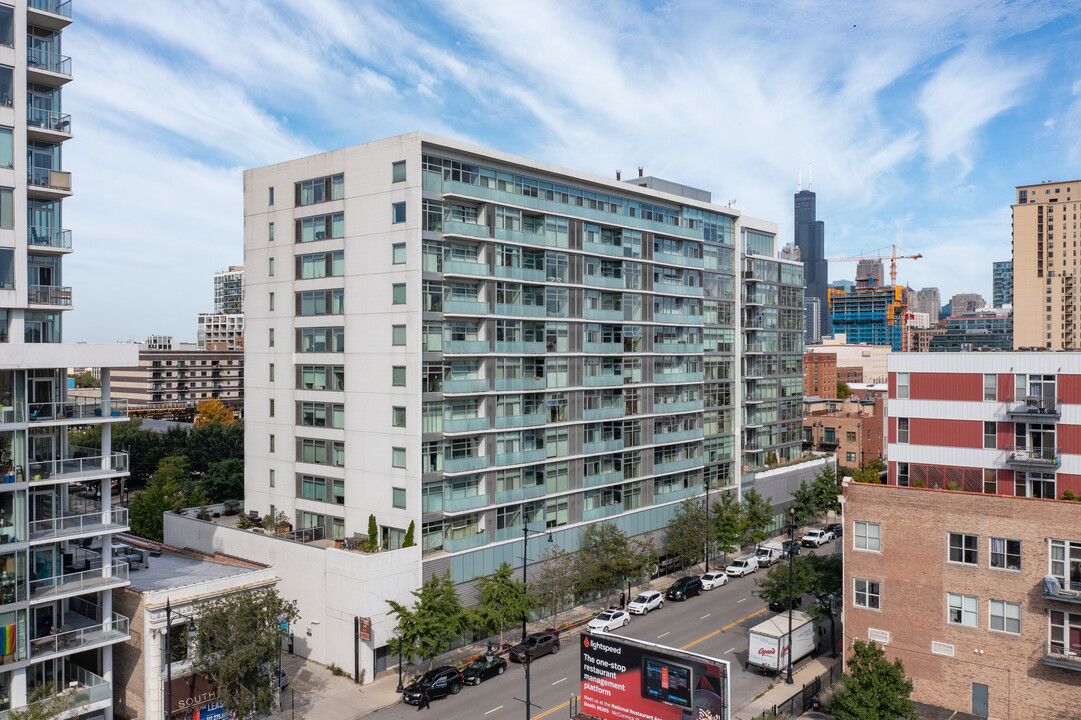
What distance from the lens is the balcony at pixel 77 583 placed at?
33781 millimetres

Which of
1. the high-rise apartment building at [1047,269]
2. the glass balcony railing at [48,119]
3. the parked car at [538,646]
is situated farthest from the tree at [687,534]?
the high-rise apartment building at [1047,269]

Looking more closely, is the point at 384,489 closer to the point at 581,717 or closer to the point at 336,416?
the point at 336,416

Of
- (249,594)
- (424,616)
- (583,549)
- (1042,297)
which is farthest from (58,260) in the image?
(1042,297)

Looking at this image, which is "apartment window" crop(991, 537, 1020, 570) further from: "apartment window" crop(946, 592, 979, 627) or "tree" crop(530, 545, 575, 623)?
"tree" crop(530, 545, 575, 623)

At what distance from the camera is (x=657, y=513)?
66.6 metres

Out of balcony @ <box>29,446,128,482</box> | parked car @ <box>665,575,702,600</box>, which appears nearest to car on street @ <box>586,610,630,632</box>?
parked car @ <box>665,575,702,600</box>

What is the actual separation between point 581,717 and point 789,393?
204 feet

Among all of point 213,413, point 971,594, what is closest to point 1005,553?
point 971,594

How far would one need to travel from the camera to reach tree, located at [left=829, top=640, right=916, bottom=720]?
33.0 metres

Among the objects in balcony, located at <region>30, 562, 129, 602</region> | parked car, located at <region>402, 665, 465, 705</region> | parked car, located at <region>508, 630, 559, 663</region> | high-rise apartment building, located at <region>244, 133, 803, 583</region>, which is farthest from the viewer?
high-rise apartment building, located at <region>244, 133, 803, 583</region>

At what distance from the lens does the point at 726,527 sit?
66812mm

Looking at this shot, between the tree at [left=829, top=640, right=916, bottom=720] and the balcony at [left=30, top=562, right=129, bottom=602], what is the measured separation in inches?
1321

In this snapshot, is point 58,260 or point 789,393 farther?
point 789,393

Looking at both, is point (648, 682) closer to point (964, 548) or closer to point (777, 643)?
point (777, 643)
